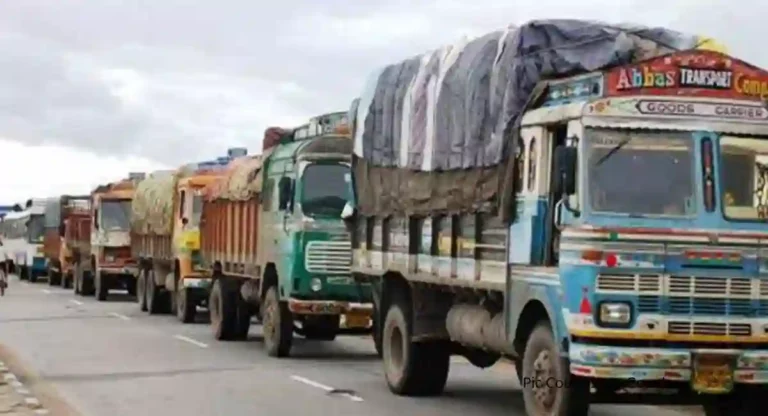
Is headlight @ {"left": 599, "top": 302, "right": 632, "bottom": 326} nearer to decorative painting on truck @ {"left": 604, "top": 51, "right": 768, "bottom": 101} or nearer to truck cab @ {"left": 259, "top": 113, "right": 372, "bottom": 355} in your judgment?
decorative painting on truck @ {"left": 604, "top": 51, "right": 768, "bottom": 101}

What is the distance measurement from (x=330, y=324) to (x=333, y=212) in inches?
62.1

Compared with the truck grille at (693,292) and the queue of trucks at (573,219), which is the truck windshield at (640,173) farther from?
the truck grille at (693,292)

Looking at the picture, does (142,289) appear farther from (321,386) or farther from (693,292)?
(693,292)

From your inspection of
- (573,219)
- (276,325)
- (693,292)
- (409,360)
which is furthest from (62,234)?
(693,292)

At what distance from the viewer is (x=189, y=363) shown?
21688 millimetres

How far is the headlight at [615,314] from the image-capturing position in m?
11.9

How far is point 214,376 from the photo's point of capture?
1964cm

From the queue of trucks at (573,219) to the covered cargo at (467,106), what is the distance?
Answer: 3cm

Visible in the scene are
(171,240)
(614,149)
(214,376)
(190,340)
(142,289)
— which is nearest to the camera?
(614,149)

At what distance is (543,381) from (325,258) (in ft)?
28.7

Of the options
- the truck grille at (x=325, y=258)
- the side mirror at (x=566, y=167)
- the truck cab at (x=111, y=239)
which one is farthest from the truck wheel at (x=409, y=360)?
the truck cab at (x=111, y=239)

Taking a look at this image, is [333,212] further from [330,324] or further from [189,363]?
[189,363]

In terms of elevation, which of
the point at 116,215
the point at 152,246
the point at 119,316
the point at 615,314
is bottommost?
the point at 119,316

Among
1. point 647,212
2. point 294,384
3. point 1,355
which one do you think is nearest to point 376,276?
point 294,384
